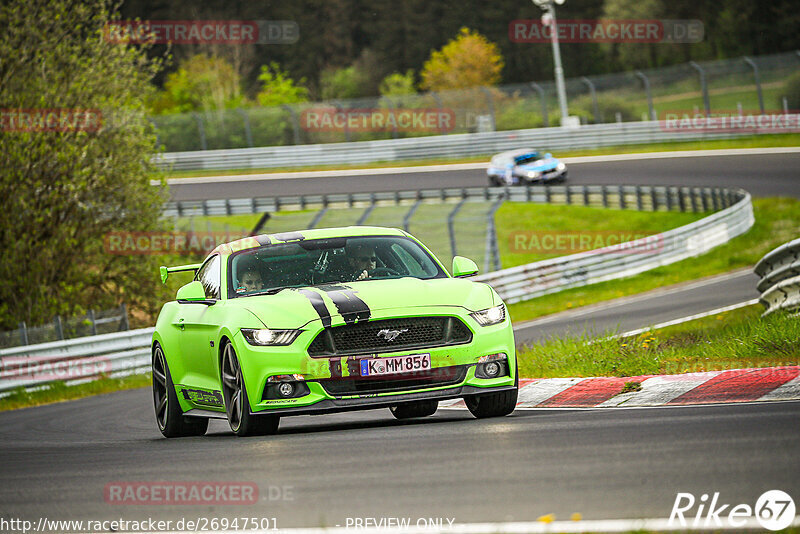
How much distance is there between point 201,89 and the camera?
82.6 metres

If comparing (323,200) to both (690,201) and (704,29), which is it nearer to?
(690,201)

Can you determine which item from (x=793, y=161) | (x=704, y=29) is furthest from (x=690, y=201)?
(x=704, y=29)

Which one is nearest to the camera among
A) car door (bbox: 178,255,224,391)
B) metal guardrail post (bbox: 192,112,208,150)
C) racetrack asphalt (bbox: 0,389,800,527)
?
racetrack asphalt (bbox: 0,389,800,527)

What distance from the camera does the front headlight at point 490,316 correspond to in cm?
864

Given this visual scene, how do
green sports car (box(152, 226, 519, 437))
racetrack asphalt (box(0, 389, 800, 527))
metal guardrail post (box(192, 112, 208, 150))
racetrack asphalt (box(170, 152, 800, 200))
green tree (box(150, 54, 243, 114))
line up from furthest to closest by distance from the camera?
green tree (box(150, 54, 243, 114)), metal guardrail post (box(192, 112, 208, 150)), racetrack asphalt (box(170, 152, 800, 200)), green sports car (box(152, 226, 519, 437)), racetrack asphalt (box(0, 389, 800, 527))

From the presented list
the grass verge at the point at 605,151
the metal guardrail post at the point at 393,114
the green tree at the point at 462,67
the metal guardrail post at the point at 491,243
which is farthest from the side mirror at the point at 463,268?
the green tree at the point at 462,67

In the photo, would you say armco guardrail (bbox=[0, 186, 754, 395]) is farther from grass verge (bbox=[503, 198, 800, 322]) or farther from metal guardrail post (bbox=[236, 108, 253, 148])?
metal guardrail post (bbox=[236, 108, 253, 148])

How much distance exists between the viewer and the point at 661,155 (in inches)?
1900

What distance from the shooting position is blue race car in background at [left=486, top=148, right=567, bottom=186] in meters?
44.5

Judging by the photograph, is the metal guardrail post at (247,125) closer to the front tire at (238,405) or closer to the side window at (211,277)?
the side window at (211,277)

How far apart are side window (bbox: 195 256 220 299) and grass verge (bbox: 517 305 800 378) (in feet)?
10.8

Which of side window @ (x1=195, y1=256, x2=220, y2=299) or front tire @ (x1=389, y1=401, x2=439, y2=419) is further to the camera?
front tire @ (x1=389, y1=401, x2=439, y2=419)

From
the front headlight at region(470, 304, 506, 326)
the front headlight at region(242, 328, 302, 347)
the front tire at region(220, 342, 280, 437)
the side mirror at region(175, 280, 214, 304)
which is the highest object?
the side mirror at region(175, 280, 214, 304)

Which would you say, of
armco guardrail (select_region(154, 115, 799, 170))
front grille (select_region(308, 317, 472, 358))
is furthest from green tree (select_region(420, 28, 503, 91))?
front grille (select_region(308, 317, 472, 358))
